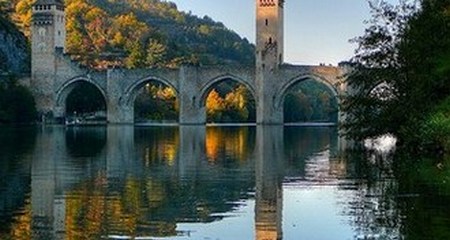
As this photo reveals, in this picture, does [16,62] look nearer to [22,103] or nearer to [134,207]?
[22,103]

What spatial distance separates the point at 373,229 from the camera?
15211mm

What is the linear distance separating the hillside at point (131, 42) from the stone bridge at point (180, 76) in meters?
20.9

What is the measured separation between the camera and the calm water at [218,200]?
14.9 metres

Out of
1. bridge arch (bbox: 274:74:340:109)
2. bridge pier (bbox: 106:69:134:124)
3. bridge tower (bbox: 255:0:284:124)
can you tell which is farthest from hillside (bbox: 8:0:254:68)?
bridge arch (bbox: 274:74:340:109)

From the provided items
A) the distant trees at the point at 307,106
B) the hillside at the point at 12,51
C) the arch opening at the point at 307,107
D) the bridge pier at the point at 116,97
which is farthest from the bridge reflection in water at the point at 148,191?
the distant trees at the point at 307,106

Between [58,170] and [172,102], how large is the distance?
289 ft

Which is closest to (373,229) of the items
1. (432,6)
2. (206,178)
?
(206,178)

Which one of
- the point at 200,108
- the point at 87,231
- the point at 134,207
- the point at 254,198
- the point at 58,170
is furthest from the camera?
the point at 200,108

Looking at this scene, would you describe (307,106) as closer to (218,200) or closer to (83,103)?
(83,103)

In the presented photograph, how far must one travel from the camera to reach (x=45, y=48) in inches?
3957

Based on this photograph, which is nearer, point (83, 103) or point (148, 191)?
point (148, 191)

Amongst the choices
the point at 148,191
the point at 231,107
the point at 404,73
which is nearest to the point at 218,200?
the point at 148,191

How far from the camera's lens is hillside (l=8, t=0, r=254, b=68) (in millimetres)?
132250

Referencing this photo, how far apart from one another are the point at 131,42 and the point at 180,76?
2148 inches
